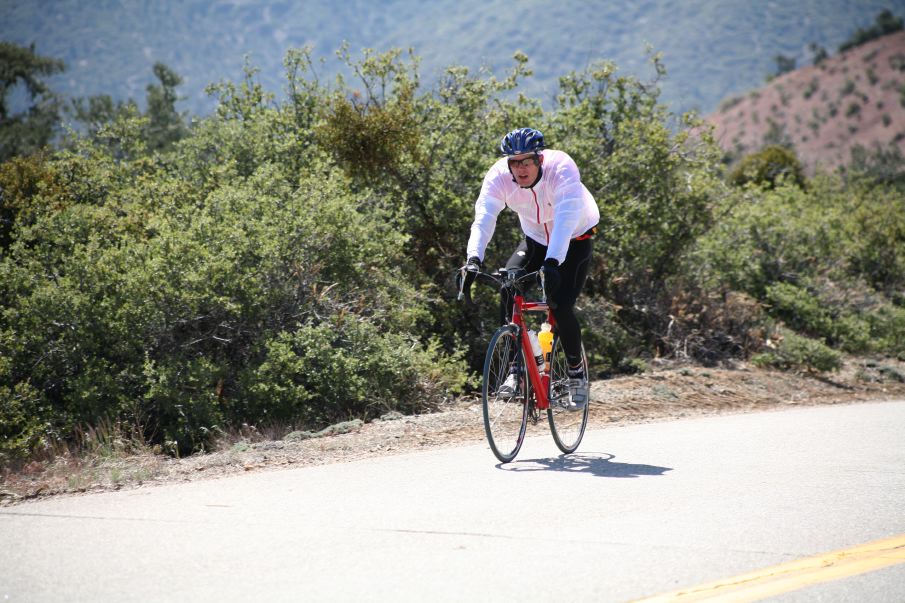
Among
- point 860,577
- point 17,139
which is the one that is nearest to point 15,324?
point 860,577

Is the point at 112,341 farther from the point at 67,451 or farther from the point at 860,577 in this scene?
the point at 860,577

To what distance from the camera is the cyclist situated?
6.89 metres

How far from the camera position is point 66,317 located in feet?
31.1

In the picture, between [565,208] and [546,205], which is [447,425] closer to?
[546,205]

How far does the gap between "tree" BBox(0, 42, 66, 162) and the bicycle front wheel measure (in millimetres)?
38928

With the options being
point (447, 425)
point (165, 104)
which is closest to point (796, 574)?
point (447, 425)

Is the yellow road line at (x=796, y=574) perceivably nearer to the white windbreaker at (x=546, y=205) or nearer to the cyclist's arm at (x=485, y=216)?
the white windbreaker at (x=546, y=205)

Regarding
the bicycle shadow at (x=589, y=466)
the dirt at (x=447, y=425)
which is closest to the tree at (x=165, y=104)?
the dirt at (x=447, y=425)

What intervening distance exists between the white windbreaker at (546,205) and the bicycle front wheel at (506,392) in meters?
0.71

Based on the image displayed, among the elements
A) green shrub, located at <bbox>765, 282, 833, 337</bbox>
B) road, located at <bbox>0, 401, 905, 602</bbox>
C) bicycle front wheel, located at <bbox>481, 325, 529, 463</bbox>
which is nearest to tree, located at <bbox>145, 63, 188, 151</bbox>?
green shrub, located at <bbox>765, 282, 833, 337</bbox>

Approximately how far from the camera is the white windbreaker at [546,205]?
692cm

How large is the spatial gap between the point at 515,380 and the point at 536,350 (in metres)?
0.34

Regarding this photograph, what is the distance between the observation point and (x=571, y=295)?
7.34m

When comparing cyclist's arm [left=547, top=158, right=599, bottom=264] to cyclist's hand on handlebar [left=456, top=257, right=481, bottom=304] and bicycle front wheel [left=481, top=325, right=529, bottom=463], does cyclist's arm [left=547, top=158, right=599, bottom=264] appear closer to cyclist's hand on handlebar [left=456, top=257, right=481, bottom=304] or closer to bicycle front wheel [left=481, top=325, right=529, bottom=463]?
cyclist's hand on handlebar [left=456, top=257, right=481, bottom=304]
